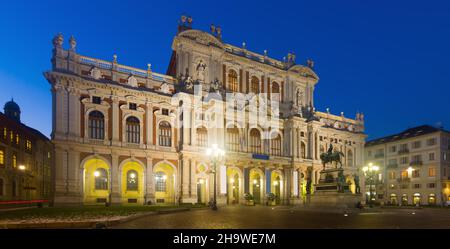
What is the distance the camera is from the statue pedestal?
2969cm

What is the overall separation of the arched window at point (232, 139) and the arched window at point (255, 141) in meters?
2.77

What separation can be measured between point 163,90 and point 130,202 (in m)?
14.4

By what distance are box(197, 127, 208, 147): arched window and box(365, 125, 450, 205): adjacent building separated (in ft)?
123

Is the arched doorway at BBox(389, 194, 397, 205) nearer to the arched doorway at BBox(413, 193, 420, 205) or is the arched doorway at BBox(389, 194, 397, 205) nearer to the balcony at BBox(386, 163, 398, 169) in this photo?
the arched doorway at BBox(413, 193, 420, 205)

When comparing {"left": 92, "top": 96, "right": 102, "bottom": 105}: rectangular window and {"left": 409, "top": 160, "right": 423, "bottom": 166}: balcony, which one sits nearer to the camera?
{"left": 92, "top": 96, "right": 102, "bottom": 105}: rectangular window

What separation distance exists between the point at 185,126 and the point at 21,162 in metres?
22.3

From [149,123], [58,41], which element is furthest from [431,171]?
[58,41]

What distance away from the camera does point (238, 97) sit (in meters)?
51.5

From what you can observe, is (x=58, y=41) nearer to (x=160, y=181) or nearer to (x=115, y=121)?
(x=115, y=121)

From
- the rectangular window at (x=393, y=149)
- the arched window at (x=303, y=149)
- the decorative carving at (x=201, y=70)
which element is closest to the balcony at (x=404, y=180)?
the rectangular window at (x=393, y=149)

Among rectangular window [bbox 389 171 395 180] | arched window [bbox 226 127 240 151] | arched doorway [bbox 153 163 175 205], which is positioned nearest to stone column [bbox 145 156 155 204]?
arched doorway [bbox 153 163 175 205]

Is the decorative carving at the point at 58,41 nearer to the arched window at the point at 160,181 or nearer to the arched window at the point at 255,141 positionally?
the arched window at the point at 160,181

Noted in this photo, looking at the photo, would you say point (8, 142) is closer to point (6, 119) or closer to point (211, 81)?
point (6, 119)

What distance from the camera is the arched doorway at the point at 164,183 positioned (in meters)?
43.8
